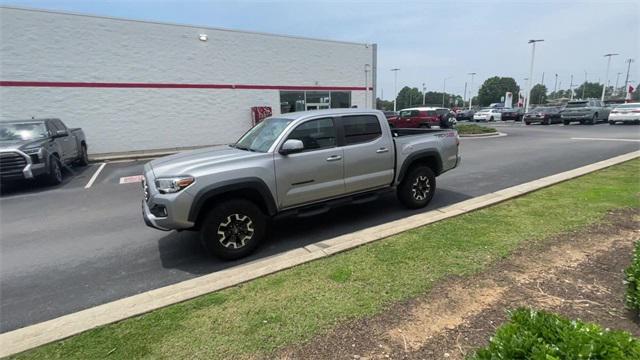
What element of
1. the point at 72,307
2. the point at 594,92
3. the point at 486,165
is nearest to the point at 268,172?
the point at 72,307

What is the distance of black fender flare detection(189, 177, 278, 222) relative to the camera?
4.11m

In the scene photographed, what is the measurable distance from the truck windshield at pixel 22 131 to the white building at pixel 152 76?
207 inches

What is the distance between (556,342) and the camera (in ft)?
5.84

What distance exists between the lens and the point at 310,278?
3.65 m

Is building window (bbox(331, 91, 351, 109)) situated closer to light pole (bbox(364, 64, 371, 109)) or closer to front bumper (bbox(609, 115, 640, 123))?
light pole (bbox(364, 64, 371, 109))

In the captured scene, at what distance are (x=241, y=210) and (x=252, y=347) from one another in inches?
79.0

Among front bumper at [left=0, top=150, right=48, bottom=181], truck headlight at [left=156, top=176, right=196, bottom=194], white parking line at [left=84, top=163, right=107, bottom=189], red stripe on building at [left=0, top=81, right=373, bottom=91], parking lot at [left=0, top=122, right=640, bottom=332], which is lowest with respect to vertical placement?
white parking line at [left=84, top=163, right=107, bottom=189]

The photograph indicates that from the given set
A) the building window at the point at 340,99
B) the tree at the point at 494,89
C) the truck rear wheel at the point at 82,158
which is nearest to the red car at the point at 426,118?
the building window at the point at 340,99

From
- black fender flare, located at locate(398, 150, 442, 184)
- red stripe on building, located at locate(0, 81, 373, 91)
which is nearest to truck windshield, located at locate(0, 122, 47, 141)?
red stripe on building, located at locate(0, 81, 373, 91)

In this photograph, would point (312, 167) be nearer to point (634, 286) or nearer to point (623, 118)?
point (634, 286)

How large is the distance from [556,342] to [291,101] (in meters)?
19.0

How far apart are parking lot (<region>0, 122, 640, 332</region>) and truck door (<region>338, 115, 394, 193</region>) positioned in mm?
647

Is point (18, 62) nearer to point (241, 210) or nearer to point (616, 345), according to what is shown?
point (241, 210)

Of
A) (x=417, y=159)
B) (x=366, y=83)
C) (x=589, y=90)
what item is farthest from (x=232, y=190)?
(x=589, y=90)
